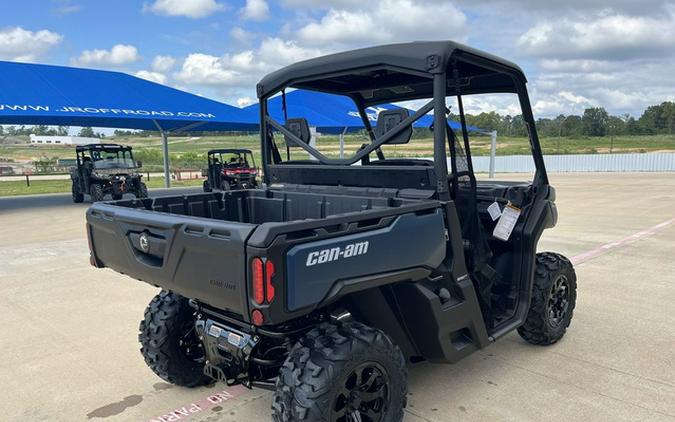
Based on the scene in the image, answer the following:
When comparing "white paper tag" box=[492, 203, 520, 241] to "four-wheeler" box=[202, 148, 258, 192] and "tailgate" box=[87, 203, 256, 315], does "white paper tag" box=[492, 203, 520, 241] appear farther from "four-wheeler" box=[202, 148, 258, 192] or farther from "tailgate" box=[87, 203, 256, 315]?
"four-wheeler" box=[202, 148, 258, 192]

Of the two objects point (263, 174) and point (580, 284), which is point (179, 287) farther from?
point (580, 284)

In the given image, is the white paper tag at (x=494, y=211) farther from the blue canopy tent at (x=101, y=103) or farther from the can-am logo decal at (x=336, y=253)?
the blue canopy tent at (x=101, y=103)

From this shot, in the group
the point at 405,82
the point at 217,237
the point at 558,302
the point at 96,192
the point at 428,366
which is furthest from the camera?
the point at 96,192

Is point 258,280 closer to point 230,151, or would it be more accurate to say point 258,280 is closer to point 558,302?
point 558,302

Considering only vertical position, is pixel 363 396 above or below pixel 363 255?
below

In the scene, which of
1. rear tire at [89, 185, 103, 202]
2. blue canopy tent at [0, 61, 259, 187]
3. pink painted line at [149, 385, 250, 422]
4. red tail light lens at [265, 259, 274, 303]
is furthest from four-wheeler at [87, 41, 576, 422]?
blue canopy tent at [0, 61, 259, 187]

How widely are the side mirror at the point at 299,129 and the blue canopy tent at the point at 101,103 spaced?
44.7 ft

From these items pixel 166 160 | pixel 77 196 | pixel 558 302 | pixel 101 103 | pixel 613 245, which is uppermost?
pixel 101 103

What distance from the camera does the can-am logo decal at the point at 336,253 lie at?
213cm

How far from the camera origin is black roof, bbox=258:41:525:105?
2.76m

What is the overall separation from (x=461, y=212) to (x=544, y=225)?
0.87 m

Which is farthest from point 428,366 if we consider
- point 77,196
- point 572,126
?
point 572,126

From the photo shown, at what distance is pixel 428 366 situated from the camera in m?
3.57

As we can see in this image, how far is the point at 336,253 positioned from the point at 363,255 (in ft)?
0.53
